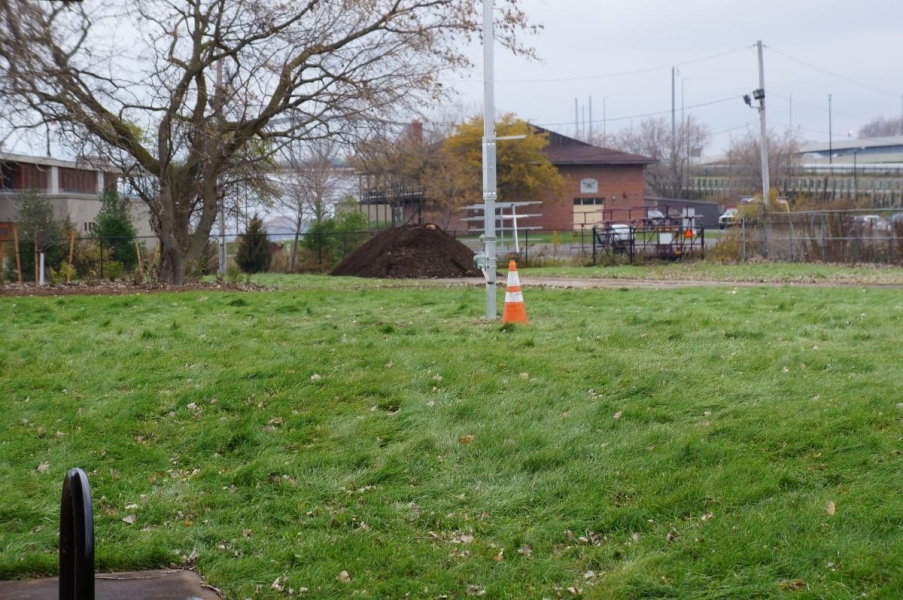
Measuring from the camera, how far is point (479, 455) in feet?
22.6

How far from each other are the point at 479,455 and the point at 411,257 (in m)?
22.9

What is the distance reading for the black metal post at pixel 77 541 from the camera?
3.46 metres

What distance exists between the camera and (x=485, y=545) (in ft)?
18.4

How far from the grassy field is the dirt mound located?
18011mm

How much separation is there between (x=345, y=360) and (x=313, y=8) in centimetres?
1397

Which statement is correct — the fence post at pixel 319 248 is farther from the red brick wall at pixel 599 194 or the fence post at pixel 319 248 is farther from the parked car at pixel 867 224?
the red brick wall at pixel 599 194

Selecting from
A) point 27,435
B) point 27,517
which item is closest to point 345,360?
point 27,435

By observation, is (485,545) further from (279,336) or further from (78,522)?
(279,336)

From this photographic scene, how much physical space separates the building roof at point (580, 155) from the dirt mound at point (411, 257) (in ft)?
104

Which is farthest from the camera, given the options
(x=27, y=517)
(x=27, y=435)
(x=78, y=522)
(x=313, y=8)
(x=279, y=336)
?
(x=313, y=8)

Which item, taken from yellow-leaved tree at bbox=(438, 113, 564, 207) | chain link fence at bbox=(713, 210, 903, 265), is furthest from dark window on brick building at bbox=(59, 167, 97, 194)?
chain link fence at bbox=(713, 210, 903, 265)

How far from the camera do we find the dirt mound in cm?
2898

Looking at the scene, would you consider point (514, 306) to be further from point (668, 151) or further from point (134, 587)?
point (668, 151)

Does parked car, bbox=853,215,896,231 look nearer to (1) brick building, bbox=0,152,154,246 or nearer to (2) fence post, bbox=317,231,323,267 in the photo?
(2) fence post, bbox=317,231,323,267
